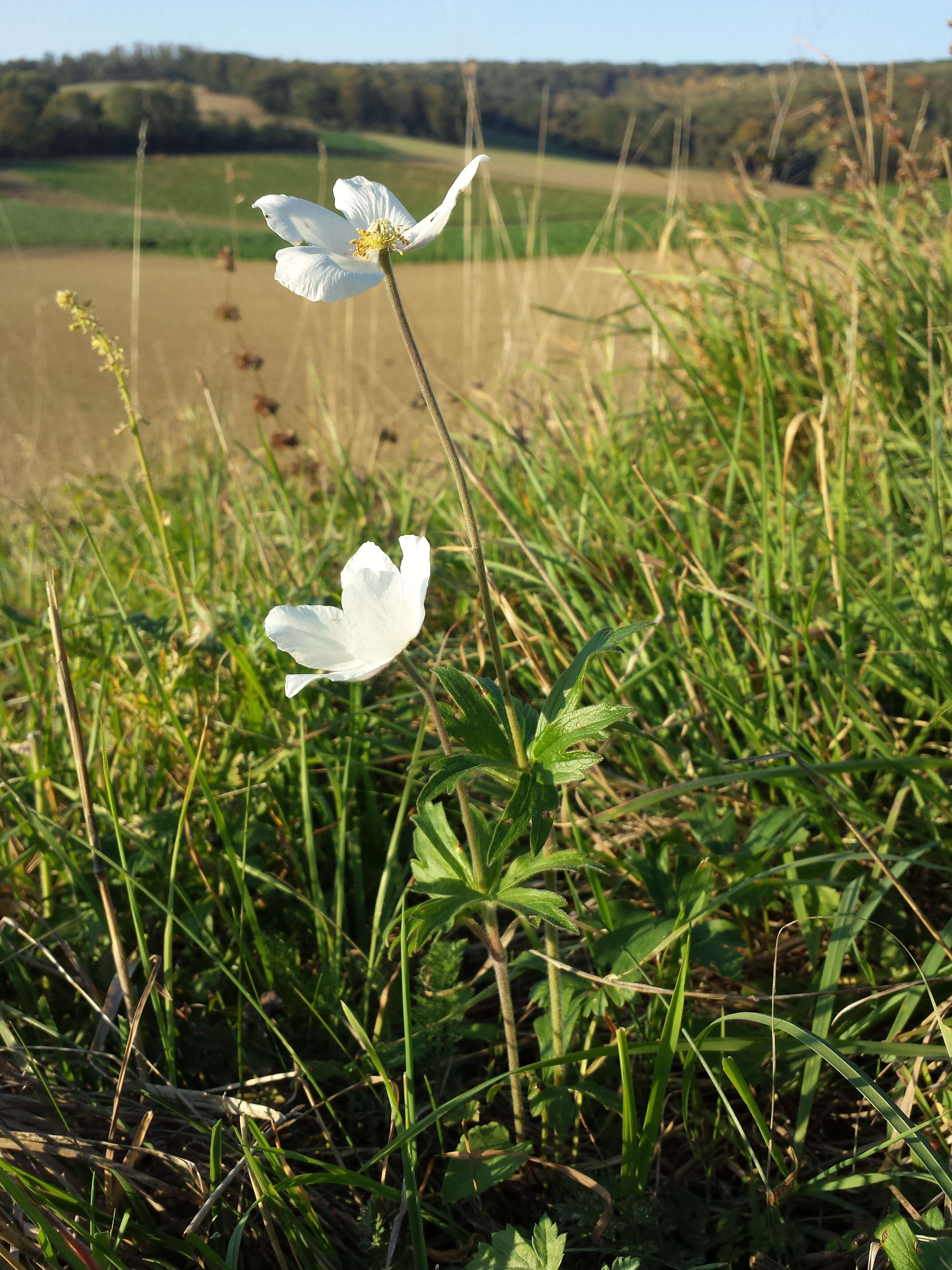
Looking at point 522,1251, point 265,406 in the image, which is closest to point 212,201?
point 265,406

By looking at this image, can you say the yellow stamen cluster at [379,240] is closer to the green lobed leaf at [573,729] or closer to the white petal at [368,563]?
the white petal at [368,563]

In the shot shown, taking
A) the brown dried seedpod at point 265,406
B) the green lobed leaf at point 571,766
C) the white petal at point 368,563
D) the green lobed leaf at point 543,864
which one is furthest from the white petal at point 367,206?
the brown dried seedpod at point 265,406

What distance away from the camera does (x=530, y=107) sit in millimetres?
16688

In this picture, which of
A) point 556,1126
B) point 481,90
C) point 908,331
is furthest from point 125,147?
point 556,1126

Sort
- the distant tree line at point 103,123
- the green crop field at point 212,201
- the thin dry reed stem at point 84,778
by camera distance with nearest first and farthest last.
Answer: the thin dry reed stem at point 84,778 → the green crop field at point 212,201 → the distant tree line at point 103,123

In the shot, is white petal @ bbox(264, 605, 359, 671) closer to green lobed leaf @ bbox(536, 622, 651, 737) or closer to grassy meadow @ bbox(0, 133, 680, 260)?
green lobed leaf @ bbox(536, 622, 651, 737)

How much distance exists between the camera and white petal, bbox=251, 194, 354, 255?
0.76 metres

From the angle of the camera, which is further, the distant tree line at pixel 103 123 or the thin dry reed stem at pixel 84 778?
the distant tree line at pixel 103 123

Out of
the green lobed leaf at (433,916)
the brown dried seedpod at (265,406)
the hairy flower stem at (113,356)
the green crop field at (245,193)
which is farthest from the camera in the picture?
the green crop field at (245,193)

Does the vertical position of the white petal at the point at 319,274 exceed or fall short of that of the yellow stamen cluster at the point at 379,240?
it falls short

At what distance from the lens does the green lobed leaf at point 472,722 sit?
81 centimetres

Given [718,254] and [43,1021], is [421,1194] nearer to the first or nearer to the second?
[43,1021]

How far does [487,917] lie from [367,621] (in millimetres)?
388

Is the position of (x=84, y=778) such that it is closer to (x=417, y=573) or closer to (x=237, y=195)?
(x=417, y=573)
